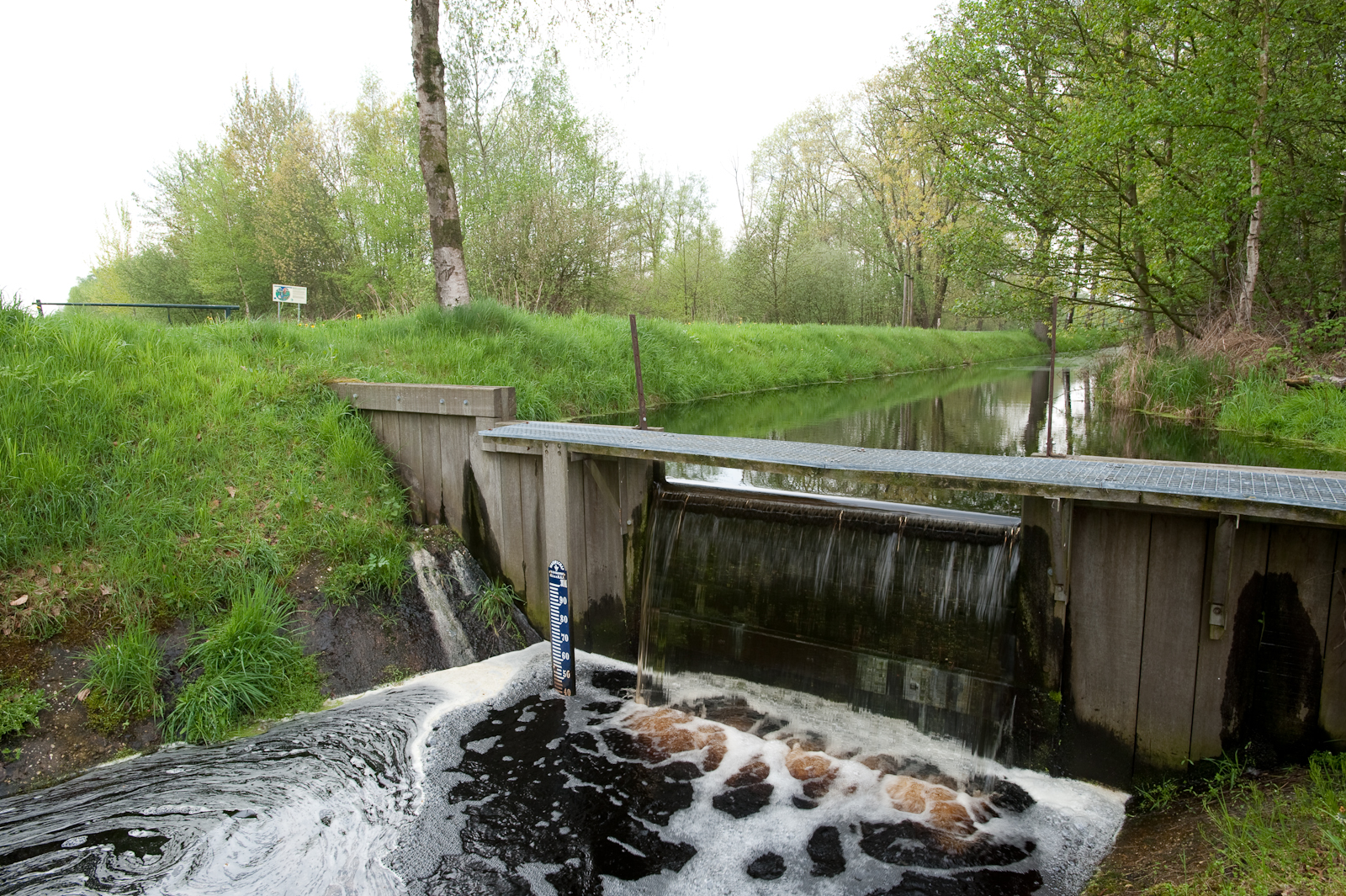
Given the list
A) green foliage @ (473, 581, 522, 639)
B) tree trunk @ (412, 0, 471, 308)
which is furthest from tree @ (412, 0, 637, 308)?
green foliage @ (473, 581, 522, 639)

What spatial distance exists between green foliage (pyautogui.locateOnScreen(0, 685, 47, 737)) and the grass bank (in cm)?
1338

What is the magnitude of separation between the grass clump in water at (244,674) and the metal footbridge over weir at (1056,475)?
8.21 feet

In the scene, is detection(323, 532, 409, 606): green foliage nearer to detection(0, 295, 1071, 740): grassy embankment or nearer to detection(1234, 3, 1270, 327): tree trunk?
detection(0, 295, 1071, 740): grassy embankment

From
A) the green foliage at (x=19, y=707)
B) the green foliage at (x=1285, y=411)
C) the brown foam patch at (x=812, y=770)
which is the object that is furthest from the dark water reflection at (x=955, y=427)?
the green foliage at (x=19, y=707)

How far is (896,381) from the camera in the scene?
24.1 meters

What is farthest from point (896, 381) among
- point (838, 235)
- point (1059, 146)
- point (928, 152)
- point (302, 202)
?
point (302, 202)

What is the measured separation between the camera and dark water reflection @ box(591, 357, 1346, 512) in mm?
8906

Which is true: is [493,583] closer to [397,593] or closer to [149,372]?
[397,593]

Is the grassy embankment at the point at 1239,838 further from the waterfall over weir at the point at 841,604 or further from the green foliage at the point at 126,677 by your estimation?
the green foliage at the point at 126,677

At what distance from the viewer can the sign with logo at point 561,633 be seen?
5496mm

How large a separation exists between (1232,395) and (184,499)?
14701 millimetres

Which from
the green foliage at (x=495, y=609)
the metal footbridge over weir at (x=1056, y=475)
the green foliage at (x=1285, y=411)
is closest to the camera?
the metal footbridge over weir at (x=1056, y=475)

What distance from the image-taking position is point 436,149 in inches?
415

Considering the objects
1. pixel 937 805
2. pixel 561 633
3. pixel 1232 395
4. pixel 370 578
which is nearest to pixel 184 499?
pixel 370 578
